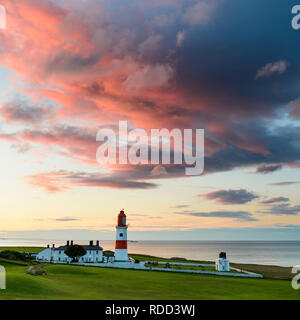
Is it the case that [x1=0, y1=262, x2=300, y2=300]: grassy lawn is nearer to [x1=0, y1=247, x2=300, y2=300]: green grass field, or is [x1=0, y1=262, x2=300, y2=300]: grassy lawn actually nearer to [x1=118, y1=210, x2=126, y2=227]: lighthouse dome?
[x1=0, y1=247, x2=300, y2=300]: green grass field

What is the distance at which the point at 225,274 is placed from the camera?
6253 cm

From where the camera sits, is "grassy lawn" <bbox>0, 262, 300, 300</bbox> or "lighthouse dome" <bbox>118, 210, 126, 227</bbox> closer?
"grassy lawn" <bbox>0, 262, 300, 300</bbox>

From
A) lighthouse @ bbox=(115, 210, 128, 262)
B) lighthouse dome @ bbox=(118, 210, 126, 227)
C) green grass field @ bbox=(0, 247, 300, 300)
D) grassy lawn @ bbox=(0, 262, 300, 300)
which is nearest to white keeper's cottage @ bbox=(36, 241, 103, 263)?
lighthouse @ bbox=(115, 210, 128, 262)

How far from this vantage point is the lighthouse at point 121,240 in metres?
82.6

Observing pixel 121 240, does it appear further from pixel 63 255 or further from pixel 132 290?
pixel 132 290

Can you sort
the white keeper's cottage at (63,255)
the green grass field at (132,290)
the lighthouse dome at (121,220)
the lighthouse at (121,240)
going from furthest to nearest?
the white keeper's cottage at (63,255) < the lighthouse dome at (121,220) < the lighthouse at (121,240) < the green grass field at (132,290)

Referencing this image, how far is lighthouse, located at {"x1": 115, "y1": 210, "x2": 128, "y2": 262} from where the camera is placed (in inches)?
3253

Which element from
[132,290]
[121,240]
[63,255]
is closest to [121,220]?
[121,240]

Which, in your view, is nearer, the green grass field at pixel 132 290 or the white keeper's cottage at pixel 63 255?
the green grass field at pixel 132 290

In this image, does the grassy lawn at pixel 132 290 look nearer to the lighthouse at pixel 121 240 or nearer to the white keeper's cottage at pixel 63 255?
the lighthouse at pixel 121 240

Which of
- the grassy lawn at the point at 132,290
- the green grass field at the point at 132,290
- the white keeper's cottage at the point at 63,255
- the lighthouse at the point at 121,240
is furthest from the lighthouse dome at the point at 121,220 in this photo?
the green grass field at the point at 132,290

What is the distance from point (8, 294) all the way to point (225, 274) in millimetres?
40599
